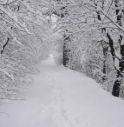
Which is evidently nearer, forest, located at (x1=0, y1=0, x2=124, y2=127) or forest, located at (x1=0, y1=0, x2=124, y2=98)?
forest, located at (x1=0, y1=0, x2=124, y2=127)

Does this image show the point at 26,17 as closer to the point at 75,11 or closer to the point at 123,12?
the point at 75,11

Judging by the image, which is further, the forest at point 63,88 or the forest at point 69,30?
the forest at point 69,30

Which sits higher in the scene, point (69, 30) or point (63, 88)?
point (69, 30)

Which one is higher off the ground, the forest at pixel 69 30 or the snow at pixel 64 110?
the forest at pixel 69 30

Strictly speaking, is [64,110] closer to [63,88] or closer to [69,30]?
[69,30]

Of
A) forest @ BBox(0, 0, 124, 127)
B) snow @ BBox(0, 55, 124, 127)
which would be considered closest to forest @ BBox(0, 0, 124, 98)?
forest @ BBox(0, 0, 124, 127)

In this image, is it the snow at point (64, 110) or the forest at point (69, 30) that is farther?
the forest at point (69, 30)

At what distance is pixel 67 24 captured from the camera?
7.98 m

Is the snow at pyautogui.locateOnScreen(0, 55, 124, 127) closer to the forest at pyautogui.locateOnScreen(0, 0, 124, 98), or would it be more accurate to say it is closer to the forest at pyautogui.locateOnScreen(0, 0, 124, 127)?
the forest at pyautogui.locateOnScreen(0, 0, 124, 127)

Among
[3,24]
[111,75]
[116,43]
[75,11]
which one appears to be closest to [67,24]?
[75,11]

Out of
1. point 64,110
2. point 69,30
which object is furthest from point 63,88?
point 69,30

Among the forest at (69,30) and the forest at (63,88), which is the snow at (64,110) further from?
the forest at (69,30)

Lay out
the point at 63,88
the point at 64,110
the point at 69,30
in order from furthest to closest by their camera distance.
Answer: the point at 63,88 < the point at 69,30 < the point at 64,110

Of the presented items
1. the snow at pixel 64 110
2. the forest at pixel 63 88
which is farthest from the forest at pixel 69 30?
the snow at pixel 64 110
